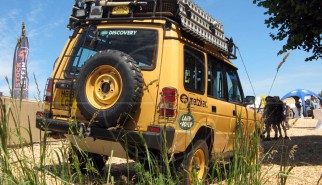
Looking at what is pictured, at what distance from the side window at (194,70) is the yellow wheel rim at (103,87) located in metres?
0.91

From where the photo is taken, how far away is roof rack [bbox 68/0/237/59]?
15.7 feet

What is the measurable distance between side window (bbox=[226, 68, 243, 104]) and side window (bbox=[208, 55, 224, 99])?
36 centimetres

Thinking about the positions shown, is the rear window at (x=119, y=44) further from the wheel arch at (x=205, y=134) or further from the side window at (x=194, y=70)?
the wheel arch at (x=205, y=134)

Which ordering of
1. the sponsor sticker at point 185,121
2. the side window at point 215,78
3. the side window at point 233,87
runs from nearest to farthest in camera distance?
the sponsor sticker at point 185,121 → the side window at point 215,78 → the side window at point 233,87

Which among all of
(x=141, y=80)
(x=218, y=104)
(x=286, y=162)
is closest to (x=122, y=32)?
(x=141, y=80)

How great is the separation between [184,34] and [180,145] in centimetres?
153

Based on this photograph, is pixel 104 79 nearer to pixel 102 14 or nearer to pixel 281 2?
pixel 102 14

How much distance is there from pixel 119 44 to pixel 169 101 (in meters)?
1.14

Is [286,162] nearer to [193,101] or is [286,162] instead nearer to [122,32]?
[193,101]

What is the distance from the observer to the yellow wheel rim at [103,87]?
4.16 meters

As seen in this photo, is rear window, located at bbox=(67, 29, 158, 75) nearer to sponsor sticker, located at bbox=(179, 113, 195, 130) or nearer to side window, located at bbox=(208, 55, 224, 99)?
sponsor sticker, located at bbox=(179, 113, 195, 130)

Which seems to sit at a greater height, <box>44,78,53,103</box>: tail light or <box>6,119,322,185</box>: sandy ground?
<box>44,78,53,103</box>: tail light

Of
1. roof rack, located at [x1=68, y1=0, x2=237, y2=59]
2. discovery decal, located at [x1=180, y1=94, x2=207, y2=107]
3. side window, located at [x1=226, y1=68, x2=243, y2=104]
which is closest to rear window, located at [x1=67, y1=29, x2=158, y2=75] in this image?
roof rack, located at [x1=68, y1=0, x2=237, y2=59]

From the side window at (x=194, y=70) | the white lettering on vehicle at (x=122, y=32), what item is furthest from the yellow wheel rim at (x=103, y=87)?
the side window at (x=194, y=70)
